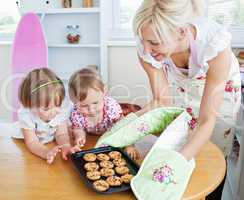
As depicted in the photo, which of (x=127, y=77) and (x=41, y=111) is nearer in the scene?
(x=41, y=111)

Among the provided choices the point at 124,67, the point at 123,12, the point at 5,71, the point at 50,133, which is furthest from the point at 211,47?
the point at 5,71

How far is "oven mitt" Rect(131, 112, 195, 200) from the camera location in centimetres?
82

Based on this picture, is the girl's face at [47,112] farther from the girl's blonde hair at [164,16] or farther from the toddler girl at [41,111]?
the girl's blonde hair at [164,16]

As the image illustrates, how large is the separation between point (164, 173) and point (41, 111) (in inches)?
22.0

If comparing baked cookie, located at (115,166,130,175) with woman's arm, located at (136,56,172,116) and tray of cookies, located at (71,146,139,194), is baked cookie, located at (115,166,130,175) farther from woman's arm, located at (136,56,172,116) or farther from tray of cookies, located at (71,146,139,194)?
woman's arm, located at (136,56,172,116)

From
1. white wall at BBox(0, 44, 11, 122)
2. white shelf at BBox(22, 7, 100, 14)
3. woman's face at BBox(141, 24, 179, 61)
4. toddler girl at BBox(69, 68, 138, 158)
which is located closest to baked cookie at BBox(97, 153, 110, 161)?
toddler girl at BBox(69, 68, 138, 158)

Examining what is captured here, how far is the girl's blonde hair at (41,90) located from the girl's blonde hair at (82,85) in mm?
70

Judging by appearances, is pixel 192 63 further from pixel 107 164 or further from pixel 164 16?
pixel 107 164

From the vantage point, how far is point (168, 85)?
57.4 inches

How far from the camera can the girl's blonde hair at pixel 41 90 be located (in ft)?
3.81

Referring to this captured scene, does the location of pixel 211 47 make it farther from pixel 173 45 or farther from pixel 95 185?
pixel 95 185

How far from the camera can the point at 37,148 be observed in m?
1.10

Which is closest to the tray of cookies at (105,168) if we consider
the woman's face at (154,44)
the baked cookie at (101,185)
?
the baked cookie at (101,185)

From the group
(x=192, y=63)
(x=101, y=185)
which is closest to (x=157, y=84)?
(x=192, y=63)
